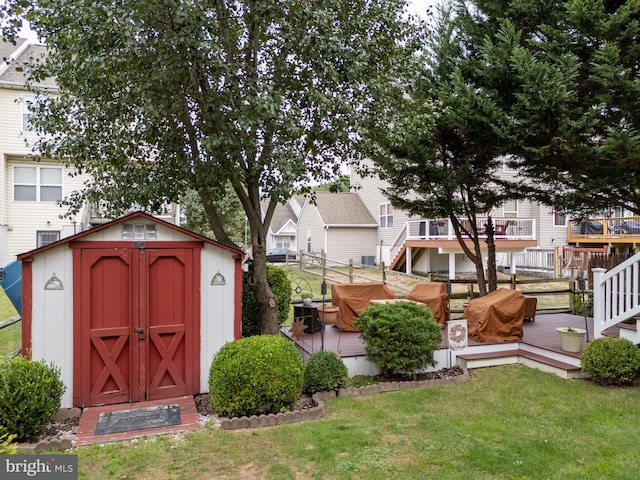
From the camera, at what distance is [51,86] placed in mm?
14812

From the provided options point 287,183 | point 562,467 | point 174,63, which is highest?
point 174,63

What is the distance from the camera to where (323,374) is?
583 centimetres

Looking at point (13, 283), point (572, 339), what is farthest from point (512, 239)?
point (13, 283)

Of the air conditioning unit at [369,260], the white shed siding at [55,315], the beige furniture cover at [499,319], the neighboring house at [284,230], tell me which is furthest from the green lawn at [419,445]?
the neighboring house at [284,230]

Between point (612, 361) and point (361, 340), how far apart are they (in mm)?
3768

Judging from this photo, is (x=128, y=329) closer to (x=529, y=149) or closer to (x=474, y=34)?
(x=529, y=149)

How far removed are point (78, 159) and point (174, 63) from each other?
227cm

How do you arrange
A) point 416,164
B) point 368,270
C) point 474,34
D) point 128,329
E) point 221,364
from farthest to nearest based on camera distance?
1. point 368,270
2. point 416,164
3. point 474,34
4. point 128,329
5. point 221,364

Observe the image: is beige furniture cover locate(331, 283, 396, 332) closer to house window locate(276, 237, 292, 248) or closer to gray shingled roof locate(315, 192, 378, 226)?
gray shingled roof locate(315, 192, 378, 226)

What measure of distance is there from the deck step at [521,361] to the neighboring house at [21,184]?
504 inches

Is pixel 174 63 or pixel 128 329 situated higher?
pixel 174 63

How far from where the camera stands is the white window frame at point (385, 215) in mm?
23250

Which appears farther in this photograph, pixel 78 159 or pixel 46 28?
pixel 78 159

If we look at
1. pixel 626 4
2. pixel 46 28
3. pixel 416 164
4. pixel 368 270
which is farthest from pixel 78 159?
pixel 368 270
